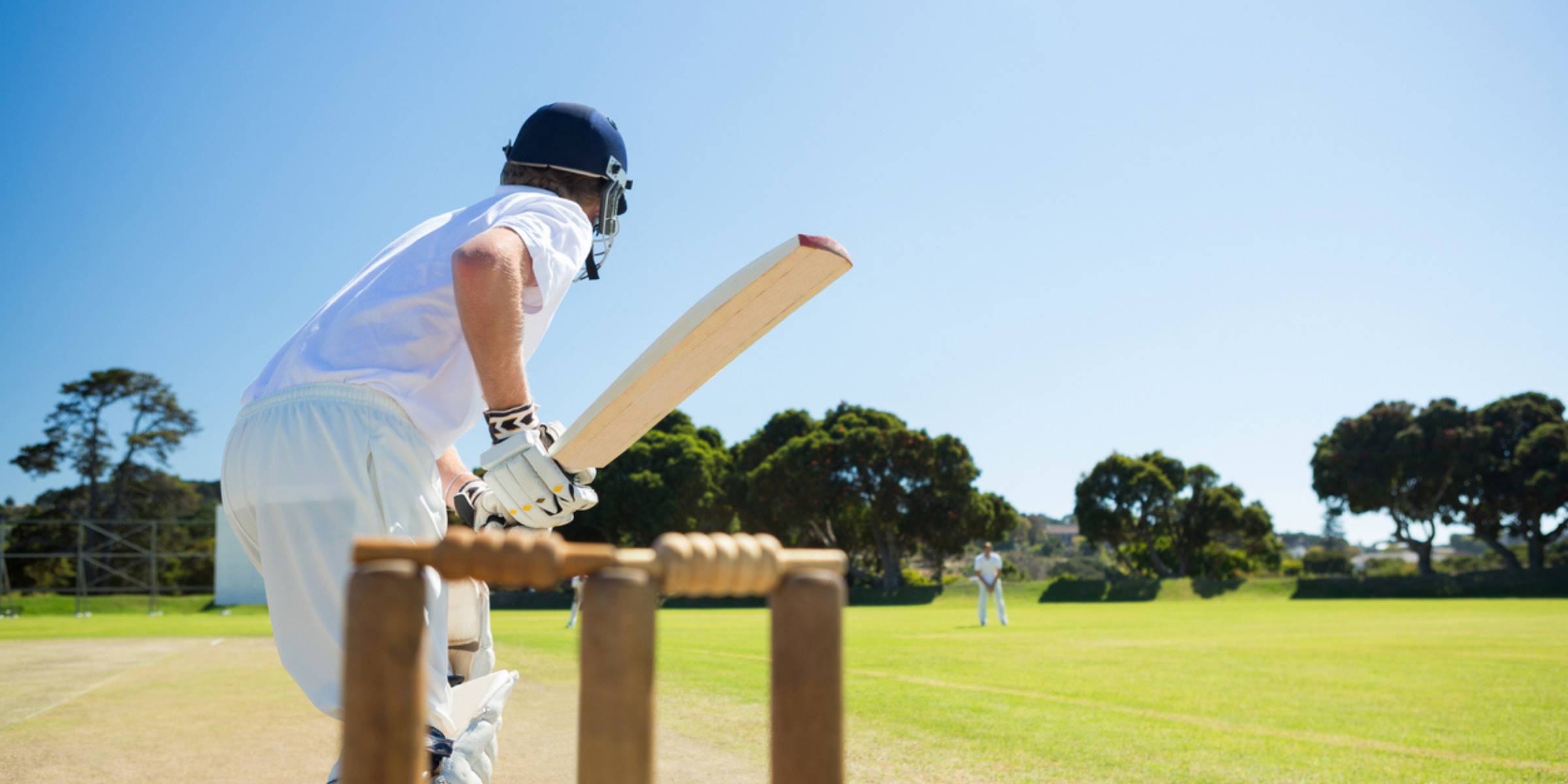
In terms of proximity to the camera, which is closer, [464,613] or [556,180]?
[464,613]

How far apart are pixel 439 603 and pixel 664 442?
39.7 metres

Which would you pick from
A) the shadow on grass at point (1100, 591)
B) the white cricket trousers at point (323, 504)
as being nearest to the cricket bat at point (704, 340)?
the white cricket trousers at point (323, 504)

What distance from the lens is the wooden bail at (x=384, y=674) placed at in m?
0.88

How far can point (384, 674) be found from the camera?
2.93ft

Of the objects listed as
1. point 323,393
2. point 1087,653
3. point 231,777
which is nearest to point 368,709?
point 323,393

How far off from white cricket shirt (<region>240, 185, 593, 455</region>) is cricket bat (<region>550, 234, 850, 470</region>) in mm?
245

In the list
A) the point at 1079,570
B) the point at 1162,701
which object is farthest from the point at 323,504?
the point at 1079,570

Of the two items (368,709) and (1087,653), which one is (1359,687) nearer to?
(1087,653)

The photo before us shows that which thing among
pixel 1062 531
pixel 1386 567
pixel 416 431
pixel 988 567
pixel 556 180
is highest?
pixel 556 180

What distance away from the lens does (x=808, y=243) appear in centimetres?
190

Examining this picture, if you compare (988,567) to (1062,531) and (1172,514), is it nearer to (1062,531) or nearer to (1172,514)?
(1172,514)

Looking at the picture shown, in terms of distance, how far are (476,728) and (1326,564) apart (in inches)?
A: 2496

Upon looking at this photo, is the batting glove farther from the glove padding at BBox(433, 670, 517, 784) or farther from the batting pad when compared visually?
the glove padding at BBox(433, 670, 517, 784)

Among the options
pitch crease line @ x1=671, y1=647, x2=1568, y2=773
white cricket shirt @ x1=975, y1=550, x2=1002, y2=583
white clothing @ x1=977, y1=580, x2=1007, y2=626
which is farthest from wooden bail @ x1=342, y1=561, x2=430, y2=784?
white cricket shirt @ x1=975, y1=550, x2=1002, y2=583
